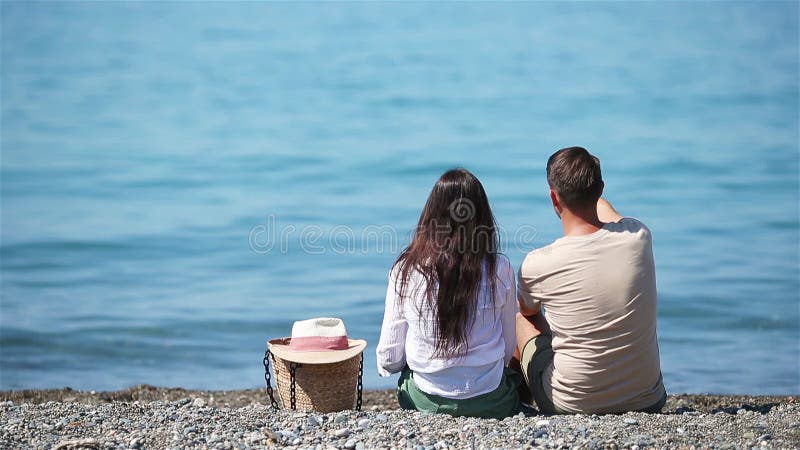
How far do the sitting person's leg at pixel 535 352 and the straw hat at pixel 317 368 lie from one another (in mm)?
765

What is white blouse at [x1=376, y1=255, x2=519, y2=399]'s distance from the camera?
13.6ft

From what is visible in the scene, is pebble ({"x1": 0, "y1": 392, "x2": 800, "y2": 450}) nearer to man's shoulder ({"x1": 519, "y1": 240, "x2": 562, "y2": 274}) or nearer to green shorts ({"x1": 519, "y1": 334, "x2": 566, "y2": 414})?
green shorts ({"x1": 519, "y1": 334, "x2": 566, "y2": 414})

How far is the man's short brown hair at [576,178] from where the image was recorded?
4070 mm

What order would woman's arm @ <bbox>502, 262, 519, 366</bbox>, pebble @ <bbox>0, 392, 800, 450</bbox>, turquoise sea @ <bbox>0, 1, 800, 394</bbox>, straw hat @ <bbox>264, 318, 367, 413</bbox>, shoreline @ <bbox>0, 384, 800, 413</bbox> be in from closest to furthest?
1. pebble @ <bbox>0, 392, 800, 450</bbox>
2. woman's arm @ <bbox>502, 262, 519, 366</bbox>
3. straw hat @ <bbox>264, 318, 367, 413</bbox>
4. shoreline @ <bbox>0, 384, 800, 413</bbox>
5. turquoise sea @ <bbox>0, 1, 800, 394</bbox>

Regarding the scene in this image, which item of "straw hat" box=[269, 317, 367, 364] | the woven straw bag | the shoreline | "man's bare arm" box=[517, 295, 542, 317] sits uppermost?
"man's bare arm" box=[517, 295, 542, 317]

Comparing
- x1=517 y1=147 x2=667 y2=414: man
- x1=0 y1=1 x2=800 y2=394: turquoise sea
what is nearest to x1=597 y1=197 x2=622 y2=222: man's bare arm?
x1=517 y1=147 x2=667 y2=414: man

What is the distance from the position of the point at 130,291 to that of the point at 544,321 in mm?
6436

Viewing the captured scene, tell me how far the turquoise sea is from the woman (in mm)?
2898

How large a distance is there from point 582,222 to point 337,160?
1335 centimetres

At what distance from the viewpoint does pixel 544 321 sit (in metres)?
4.50

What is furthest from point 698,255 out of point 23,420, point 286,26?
point 286,26

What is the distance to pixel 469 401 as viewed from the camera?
13.9 ft

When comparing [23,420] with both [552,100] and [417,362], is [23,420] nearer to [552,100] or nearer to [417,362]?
[417,362]

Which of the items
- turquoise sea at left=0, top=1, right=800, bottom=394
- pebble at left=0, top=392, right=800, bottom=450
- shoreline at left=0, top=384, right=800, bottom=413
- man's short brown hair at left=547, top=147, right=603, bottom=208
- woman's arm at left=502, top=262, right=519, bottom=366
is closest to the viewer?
pebble at left=0, top=392, right=800, bottom=450
